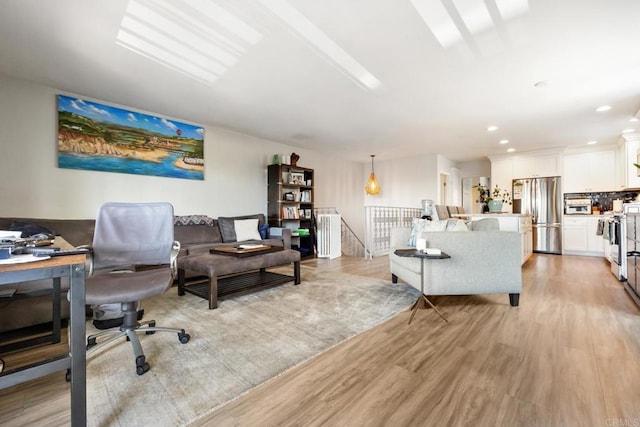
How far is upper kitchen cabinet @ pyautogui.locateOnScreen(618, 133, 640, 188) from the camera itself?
4812 millimetres

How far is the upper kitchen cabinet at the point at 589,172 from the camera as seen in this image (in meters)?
5.74

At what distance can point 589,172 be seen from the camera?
19.6 ft

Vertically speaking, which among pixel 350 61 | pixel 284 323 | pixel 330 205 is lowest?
pixel 284 323

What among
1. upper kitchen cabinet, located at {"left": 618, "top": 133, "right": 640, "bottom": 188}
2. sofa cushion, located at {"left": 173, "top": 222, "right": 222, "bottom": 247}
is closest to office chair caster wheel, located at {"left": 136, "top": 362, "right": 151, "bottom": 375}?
sofa cushion, located at {"left": 173, "top": 222, "right": 222, "bottom": 247}

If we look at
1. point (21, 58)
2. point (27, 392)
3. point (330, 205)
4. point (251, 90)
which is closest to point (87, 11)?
point (21, 58)

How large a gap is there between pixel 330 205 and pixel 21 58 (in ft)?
18.4

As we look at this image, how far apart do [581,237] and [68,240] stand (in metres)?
8.88

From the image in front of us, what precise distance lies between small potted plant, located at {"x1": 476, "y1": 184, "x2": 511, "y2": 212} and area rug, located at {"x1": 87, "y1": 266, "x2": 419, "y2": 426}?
282 cm

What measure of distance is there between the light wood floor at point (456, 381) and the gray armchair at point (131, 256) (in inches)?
17.7

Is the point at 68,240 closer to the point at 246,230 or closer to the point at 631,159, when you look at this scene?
the point at 246,230

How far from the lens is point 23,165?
3100 millimetres

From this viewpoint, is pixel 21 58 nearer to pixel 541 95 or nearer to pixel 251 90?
pixel 251 90

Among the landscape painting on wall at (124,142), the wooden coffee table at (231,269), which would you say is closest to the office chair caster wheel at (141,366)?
the wooden coffee table at (231,269)

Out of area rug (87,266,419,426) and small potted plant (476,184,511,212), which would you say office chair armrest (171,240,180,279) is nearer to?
area rug (87,266,419,426)
